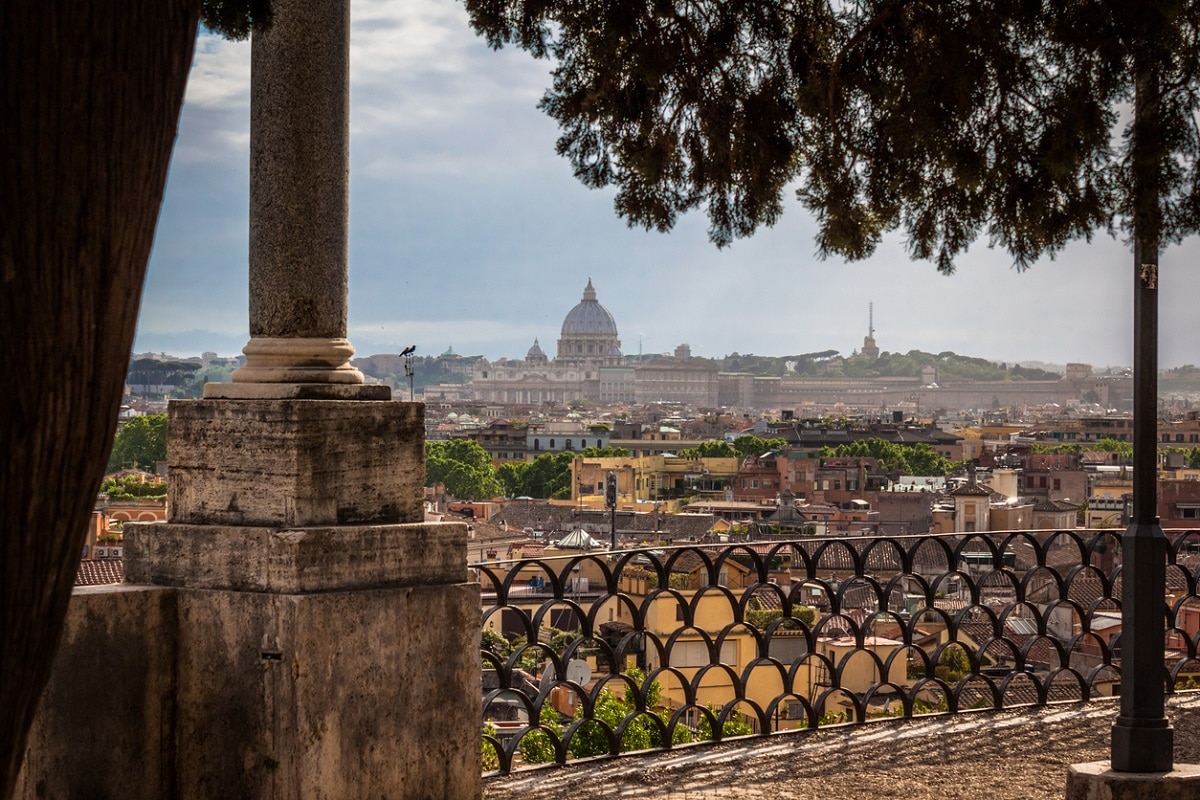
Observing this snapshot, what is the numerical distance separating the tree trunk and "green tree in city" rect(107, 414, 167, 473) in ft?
233

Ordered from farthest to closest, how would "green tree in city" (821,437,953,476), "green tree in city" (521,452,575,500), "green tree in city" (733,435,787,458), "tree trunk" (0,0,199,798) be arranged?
"green tree in city" (733,435,787,458)
"green tree in city" (821,437,953,476)
"green tree in city" (521,452,575,500)
"tree trunk" (0,0,199,798)

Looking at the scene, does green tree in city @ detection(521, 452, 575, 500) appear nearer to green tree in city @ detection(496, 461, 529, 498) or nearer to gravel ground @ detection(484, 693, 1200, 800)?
green tree in city @ detection(496, 461, 529, 498)

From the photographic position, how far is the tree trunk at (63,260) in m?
1.26

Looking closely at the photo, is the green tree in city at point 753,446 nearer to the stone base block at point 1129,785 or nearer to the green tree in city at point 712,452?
the green tree in city at point 712,452

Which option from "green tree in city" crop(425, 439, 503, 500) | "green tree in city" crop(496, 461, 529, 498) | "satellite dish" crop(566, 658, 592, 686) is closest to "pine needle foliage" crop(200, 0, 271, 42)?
"satellite dish" crop(566, 658, 592, 686)

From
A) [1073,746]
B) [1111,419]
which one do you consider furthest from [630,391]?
[1073,746]

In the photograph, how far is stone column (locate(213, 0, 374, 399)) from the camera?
3262 mm

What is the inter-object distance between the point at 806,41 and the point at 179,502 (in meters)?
1.72

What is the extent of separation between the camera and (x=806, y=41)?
131 inches

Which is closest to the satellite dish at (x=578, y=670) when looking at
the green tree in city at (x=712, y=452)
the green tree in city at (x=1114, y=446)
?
the green tree in city at (x=1114, y=446)

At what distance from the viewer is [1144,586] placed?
391cm

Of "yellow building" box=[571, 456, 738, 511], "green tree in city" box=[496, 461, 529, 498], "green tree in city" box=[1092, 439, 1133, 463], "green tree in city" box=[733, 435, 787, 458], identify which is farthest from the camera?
"green tree in city" box=[733, 435, 787, 458]

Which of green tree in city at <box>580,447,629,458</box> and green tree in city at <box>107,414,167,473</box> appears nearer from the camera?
green tree in city at <box>107,414,167,473</box>

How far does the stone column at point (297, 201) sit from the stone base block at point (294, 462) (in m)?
0.08
